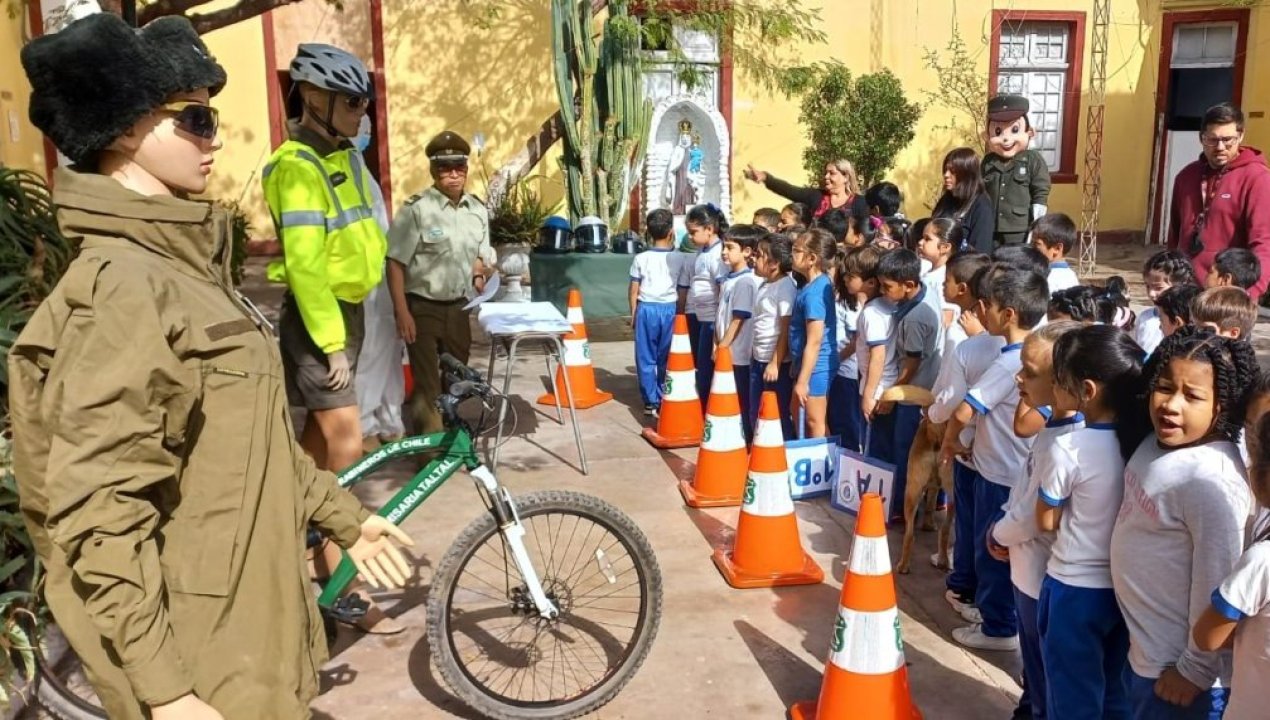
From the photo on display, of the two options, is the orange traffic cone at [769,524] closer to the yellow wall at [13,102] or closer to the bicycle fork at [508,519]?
the bicycle fork at [508,519]

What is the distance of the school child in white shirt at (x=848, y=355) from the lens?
205 inches

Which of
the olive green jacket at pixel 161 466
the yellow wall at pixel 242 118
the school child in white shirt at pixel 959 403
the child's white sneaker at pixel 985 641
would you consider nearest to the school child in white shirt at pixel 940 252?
the school child in white shirt at pixel 959 403

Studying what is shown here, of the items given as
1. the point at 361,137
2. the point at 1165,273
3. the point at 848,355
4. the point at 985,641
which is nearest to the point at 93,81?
the point at 361,137

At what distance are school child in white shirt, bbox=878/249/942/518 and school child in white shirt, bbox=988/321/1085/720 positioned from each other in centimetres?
152

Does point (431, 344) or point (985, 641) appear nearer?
point (985, 641)

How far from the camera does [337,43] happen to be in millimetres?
13492

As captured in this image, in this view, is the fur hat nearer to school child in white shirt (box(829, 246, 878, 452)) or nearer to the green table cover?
school child in white shirt (box(829, 246, 878, 452))

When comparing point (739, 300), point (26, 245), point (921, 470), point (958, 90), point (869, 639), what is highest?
point (958, 90)

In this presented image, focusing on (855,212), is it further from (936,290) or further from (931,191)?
(931,191)

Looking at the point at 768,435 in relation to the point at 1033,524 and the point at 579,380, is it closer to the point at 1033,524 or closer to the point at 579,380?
the point at 1033,524

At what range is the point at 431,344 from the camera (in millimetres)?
5695

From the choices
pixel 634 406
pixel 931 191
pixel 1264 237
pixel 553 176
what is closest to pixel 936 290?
pixel 1264 237

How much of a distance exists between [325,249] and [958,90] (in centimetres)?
1275

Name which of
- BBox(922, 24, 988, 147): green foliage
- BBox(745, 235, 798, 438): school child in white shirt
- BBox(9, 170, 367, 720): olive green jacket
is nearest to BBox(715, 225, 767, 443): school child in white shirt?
BBox(745, 235, 798, 438): school child in white shirt
